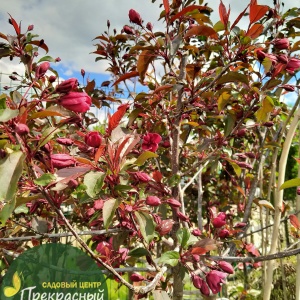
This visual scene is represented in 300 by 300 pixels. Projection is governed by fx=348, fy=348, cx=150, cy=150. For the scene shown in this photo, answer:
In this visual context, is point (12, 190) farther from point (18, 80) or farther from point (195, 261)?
point (18, 80)

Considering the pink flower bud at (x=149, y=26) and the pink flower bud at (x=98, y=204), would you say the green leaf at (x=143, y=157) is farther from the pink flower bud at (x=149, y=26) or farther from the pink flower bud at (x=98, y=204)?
the pink flower bud at (x=149, y=26)

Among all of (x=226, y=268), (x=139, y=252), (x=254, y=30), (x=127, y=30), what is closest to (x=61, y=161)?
(x=139, y=252)

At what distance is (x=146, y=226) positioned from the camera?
843mm

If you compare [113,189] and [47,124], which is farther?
[47,124]

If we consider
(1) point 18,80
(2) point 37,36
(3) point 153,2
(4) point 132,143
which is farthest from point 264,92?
(1) point 18,80

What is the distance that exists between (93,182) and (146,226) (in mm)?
195

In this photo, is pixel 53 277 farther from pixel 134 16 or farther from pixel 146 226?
pixel 134 16

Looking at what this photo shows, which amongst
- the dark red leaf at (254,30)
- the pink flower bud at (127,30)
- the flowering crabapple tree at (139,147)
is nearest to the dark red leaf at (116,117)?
the flowering crabapple tree at (139,147)

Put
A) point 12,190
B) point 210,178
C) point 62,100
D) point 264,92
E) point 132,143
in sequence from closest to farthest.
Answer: point 12,190 < point 62,100 < point 132,143 < point 264,92 < point 210,178

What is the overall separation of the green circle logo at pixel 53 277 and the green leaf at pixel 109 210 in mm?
201

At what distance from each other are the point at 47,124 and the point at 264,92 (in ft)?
2.44

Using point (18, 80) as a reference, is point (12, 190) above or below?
below

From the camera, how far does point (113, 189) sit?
83 cm

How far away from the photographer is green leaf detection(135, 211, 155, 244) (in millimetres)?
830
